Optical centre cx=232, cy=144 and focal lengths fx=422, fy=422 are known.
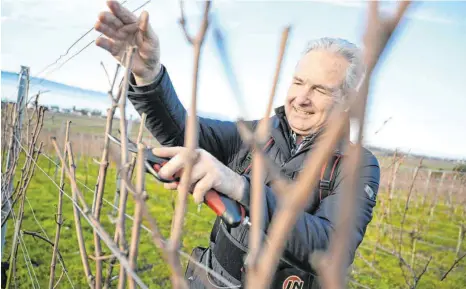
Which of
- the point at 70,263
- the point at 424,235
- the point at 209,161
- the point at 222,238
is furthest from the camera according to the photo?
the point at 424,235

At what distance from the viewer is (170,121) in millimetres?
1681

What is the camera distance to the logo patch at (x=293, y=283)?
56.2 inches

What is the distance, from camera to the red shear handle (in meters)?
0.84

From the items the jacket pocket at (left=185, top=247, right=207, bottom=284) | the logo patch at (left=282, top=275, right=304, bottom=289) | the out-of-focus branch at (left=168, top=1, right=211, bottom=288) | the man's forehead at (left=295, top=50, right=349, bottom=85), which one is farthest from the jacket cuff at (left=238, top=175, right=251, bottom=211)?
the jacket pocket at (left=185, top=247, right=207, bottom=284)

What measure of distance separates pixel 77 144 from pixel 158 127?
62.8 ft

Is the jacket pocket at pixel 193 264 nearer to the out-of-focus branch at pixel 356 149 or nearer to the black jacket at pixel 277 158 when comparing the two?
the black jacket at pixel 277 158

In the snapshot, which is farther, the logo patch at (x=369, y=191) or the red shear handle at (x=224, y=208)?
the logo patch at (x=369, y=191)

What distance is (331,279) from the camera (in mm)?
316

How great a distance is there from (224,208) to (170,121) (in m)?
0.90

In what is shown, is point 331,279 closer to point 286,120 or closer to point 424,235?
point 286,120

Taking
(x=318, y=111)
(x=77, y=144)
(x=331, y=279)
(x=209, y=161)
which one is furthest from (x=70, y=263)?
(x=77, y=144)

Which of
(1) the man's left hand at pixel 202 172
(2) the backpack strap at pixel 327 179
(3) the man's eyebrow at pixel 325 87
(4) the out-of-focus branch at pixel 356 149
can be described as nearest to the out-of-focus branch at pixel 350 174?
(4) the out-of-focus branch at pixel 356 149

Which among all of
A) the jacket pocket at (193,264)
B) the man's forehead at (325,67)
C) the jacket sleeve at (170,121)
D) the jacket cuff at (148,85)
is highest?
the man's forehead at (325,67)

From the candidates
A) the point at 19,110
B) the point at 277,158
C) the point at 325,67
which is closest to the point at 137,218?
the point at 277,158
